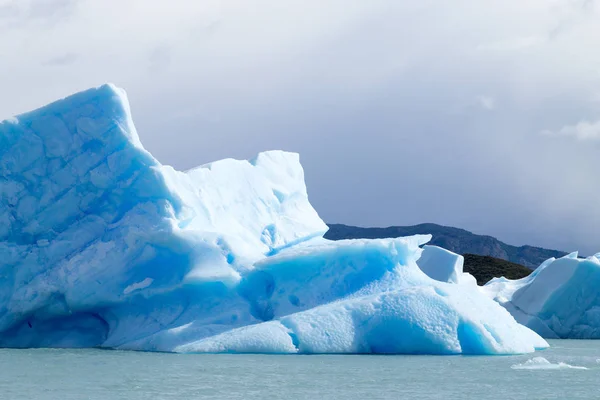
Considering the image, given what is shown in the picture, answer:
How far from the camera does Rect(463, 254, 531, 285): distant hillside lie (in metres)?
56.7

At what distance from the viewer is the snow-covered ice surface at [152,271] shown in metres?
15.3

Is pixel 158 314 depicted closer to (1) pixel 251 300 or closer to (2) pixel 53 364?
(1) pixel 251 300

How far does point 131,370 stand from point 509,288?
844 inches

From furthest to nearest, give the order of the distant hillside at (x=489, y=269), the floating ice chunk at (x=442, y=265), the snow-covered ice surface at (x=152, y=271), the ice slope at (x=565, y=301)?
the distant hillside at (x=489, y=269)
the floating ice chunk at (x=442, y=265)
the ice slope at (x=565, y=301)
the snow-covered ice surface at (x=152, y=271)

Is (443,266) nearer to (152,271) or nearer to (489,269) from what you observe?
(152,271)

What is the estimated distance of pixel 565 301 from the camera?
26359mm

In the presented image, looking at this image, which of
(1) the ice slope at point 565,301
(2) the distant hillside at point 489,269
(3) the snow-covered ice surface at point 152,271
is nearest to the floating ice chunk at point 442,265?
(1) the ice slope at point 565,301

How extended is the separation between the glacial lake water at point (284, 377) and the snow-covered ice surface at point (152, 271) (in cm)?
64

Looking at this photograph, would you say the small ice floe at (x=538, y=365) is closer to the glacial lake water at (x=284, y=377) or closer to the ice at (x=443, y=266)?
the glacial lake water at (x=284, y=377)

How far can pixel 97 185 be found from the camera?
17.3 m

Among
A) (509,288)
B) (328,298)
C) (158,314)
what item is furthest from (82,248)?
(509,288)

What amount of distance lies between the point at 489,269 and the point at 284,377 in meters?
48.1

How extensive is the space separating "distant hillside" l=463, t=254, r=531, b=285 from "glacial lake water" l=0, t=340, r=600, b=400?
41.6 m

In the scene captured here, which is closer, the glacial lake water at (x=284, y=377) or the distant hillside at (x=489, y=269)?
the glacial lake water at (x=284, y=377)
